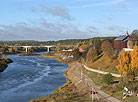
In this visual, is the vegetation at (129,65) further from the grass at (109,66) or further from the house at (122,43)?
the house at (122,43)

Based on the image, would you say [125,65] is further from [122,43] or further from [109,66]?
[122,43]

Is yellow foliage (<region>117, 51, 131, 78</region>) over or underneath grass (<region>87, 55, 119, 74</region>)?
over

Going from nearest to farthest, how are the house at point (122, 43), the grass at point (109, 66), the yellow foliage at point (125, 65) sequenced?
the yellow foliage at point (125, 65) < the grass at point (109, 66) < the house at point (122, 43)

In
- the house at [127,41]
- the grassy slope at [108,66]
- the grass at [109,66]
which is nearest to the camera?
the grass at [109,66]

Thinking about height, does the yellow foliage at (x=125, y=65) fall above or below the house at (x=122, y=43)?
below

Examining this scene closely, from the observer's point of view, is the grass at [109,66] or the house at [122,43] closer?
the grass at [109,66]

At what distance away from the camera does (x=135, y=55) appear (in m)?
37.7

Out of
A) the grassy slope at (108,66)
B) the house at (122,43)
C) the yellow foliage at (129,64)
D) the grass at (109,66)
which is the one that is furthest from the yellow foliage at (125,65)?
the house at (122,43)

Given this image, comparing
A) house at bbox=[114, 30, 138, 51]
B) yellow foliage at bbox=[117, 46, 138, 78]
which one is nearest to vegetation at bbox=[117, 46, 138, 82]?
yellow foliage at bbox=[117, 46, 138, 78]

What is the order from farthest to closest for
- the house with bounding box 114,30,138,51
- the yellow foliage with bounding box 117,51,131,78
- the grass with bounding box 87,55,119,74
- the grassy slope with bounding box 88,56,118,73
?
the house with bounding box 114,30,138,51, the grassy slope with bounding box 88,56,118,73, the grass with bounding box 87,55,119,74, the yellow foliage with bounding box 117,51,131,78

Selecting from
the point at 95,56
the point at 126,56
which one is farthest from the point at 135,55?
the point at 95,56

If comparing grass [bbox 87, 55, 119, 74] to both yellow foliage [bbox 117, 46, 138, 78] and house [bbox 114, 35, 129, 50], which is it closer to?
house [bbox 114, 35, 129, 50]

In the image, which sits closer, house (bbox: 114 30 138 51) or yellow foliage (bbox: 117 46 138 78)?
yellow foliage (bbox: 117 46 138 78)

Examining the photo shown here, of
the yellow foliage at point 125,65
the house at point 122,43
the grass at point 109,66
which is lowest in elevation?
the grass at point 109,66
